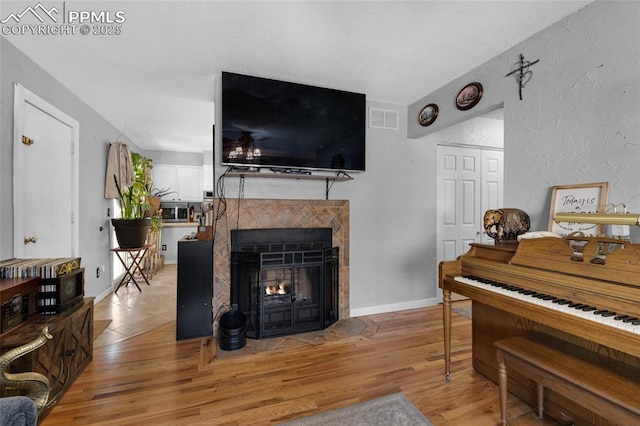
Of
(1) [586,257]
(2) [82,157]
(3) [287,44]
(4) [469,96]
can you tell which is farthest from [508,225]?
(2) [82,157]

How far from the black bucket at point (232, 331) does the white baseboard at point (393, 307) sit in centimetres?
125

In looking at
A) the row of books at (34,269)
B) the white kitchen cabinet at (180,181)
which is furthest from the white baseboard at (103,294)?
the white kitchen cabinet at (180,181)

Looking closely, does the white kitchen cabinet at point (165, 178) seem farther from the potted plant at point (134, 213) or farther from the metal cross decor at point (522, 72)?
the metal cross decor at point (522, 72)

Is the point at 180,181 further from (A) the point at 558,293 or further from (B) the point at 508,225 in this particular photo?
(A) the point at 558,293

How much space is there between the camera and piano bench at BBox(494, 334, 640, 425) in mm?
1075

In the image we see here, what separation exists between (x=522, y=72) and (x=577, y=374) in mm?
2113

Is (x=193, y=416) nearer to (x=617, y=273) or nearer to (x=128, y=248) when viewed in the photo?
(x=617, y=273)

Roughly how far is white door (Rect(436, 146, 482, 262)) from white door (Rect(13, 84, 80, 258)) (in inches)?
166

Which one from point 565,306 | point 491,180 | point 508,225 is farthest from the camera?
point 491,180

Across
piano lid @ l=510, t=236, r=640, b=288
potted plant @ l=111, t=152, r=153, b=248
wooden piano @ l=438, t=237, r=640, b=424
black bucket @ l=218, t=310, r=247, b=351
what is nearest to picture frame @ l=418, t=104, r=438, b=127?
wooden piano @ l=438, t=237, r=640, b=424

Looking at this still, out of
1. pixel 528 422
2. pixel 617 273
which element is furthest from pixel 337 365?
pixel 617 273

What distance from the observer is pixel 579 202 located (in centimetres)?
179

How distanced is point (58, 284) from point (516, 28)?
12.1 feet

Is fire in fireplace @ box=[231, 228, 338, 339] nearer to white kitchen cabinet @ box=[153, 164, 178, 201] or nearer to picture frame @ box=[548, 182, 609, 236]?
picture frame @ box=[548, 182, 609, 236]
